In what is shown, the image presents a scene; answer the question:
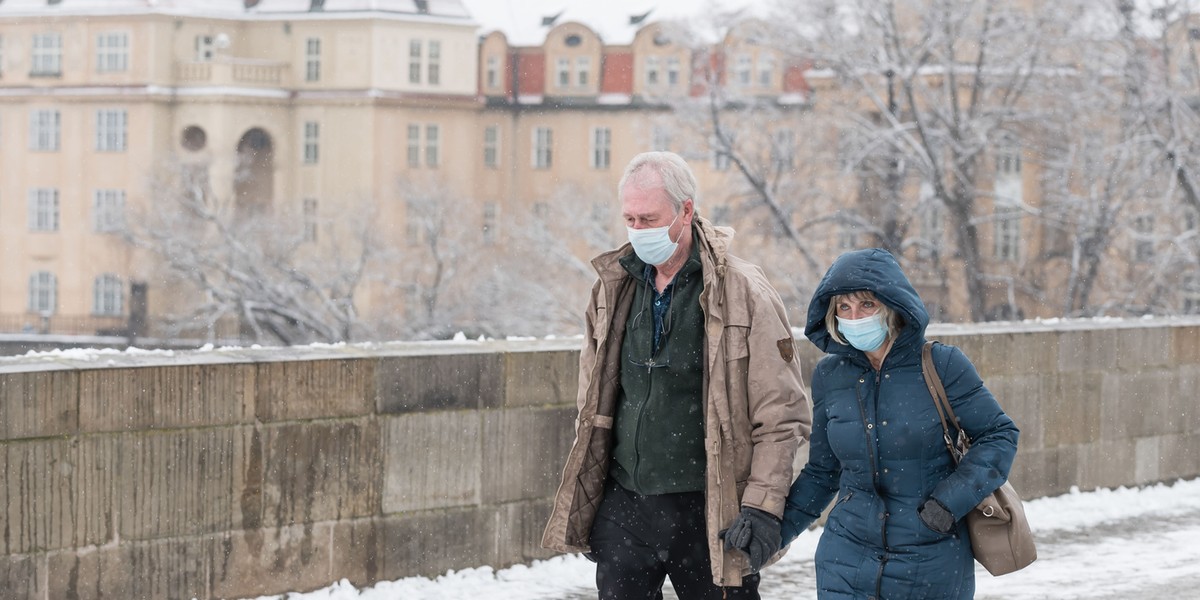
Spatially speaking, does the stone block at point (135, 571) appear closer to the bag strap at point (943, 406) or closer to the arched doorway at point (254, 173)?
the bag strap at point (943, 406)

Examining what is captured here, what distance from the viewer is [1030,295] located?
4703 centimetres

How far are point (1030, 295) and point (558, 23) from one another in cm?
4224

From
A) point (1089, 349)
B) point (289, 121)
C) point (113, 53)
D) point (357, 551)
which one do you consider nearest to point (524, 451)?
point (357, 551)

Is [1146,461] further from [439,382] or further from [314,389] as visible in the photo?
[314,389]

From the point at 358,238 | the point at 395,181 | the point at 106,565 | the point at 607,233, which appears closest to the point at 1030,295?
the point at 607,233

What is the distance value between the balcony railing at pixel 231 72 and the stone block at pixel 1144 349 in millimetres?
72067

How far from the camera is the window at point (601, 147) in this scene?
82188 mm

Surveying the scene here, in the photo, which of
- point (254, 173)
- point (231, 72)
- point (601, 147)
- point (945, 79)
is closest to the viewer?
point (945, 79)

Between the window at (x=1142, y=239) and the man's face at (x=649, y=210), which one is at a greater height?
the window at (x=1142, y=239)

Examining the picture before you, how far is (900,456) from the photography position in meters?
4.64

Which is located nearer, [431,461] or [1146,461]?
[431,461]

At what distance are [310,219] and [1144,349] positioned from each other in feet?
211

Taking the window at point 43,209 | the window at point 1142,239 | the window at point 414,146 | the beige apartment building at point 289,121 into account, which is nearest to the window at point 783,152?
the window at point 1142,239

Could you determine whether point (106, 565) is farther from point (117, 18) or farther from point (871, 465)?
point (117, 18)
